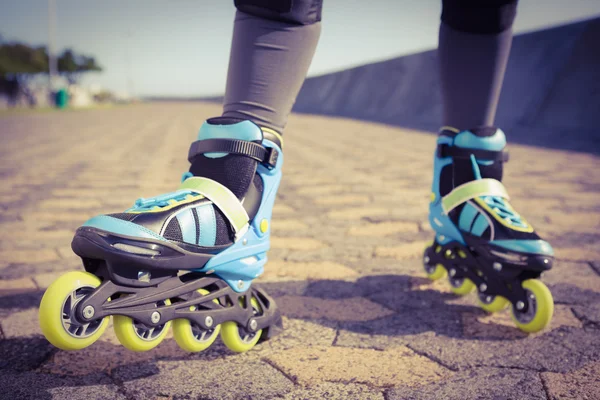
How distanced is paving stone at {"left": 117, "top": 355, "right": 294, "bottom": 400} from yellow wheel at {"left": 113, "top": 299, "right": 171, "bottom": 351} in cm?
8

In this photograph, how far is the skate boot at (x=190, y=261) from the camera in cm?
84

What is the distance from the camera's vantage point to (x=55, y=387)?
93 cm

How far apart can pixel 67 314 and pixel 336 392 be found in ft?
1.65

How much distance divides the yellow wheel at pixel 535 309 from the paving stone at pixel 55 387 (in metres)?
0.94

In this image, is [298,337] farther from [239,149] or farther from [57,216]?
[57,216]

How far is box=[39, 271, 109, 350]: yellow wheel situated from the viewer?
782mm

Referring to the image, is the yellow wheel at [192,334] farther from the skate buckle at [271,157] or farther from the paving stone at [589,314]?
the paving stone at [589,314]

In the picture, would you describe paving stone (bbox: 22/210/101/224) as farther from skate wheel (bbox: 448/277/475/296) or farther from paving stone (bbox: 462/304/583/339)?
paving stone (bbox: 462/304/583/339)

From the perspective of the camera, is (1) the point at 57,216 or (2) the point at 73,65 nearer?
(1) the point at 57,216

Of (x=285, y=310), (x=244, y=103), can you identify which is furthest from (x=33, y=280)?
(x=244, y=103)

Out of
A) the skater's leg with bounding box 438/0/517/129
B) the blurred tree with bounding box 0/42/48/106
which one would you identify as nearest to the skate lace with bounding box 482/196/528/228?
the skater's leg with bounding box 438/0/517/129

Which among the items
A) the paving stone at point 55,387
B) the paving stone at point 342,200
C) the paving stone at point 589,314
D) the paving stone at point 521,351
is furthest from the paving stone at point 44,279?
the paving stone at point 342,200

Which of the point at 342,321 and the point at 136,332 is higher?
the point at 136,332

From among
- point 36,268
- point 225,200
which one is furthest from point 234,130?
point 36,268
